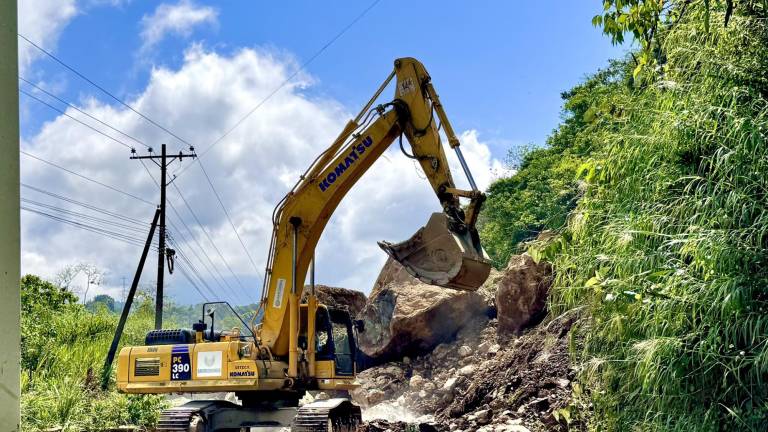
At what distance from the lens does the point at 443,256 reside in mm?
9656

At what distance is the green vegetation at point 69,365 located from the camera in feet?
39.7

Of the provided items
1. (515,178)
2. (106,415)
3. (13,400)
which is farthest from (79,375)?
(515,178)

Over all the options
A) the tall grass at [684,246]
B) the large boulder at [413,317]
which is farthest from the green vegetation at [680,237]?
the large boulder at [413,317]

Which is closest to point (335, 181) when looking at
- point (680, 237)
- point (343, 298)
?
point (680, 237)

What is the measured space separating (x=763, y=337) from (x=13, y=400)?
20.5 feet

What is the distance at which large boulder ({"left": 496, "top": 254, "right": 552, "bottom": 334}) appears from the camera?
1552 cm

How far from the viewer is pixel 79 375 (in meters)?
16.5

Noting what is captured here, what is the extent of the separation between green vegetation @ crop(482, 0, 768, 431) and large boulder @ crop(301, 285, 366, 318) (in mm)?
14161

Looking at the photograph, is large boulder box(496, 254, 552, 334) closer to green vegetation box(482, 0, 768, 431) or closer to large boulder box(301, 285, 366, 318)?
green vegetation box(482, 0, 768, 431)

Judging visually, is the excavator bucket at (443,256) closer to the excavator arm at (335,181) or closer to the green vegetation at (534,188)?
the excavator arm at (335,181)

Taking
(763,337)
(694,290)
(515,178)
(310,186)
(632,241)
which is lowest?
(763,337)

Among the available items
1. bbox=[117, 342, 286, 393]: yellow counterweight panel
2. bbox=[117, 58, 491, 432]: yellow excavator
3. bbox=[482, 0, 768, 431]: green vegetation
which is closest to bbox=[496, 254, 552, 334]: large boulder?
bbox=[117, 58, 491, 432]: yellow excavator

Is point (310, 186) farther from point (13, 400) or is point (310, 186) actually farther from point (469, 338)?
point (13, 400)

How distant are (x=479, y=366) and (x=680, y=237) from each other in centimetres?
1014
